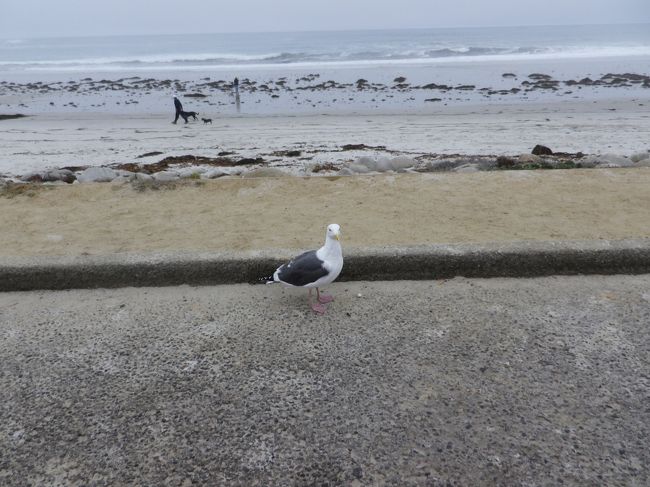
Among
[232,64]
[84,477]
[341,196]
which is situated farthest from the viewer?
[232,64]

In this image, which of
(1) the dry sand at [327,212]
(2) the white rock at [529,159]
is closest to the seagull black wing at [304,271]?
(1) the dry sand at [327,212]

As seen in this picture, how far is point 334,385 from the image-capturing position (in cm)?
267

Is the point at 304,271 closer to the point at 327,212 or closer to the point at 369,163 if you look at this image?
the point at 327,212

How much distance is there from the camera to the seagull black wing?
3268 millimetres

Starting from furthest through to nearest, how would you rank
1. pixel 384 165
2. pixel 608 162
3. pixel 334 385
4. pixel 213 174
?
pixel 384 165 → pixel 608 162 → pixel 213 174 → pixel 334 385

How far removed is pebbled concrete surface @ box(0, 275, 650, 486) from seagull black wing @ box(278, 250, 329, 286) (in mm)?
206

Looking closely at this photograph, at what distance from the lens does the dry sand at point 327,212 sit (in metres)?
4.32

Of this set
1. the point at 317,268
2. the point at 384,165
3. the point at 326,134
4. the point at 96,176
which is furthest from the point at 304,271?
the point at 326,134

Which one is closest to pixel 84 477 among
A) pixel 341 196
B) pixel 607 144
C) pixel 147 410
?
pixel 147 410

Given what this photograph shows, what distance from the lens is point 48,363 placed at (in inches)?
113

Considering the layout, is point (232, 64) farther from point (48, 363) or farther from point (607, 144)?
point (48, 363)

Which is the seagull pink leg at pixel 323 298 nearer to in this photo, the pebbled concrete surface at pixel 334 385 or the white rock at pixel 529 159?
the pebbled concrete surface at pixel 334 385

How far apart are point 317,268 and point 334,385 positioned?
0.83 metres

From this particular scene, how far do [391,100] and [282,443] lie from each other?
18860 millimetres
